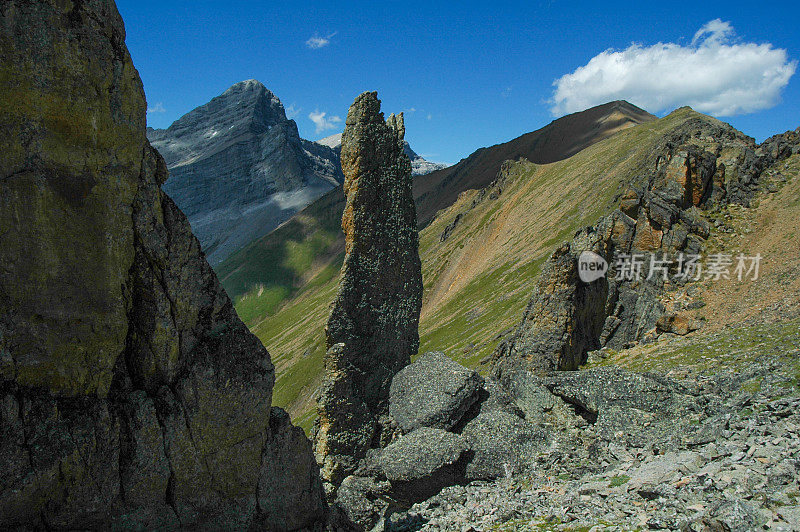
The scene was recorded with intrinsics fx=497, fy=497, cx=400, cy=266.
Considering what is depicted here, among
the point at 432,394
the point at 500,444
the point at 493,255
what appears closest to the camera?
the point at 500,444

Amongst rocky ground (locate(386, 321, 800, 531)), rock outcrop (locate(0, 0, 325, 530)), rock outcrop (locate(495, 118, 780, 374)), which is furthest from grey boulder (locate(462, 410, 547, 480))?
rock outcrop (locate(495, 118, 780, 374))

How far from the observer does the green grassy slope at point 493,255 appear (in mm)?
75350

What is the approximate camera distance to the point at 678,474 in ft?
48.2

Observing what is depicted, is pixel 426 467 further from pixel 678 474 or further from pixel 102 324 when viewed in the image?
pixel 102 324

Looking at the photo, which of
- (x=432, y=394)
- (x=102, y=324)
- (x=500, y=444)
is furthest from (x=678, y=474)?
(x=102, y=324)

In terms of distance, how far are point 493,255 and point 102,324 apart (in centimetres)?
9721

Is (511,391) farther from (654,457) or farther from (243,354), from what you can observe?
(243,354)

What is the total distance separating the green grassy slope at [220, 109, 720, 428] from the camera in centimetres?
7535

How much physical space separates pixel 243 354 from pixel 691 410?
1737cm

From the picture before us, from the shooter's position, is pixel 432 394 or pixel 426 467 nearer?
pixel 426 467

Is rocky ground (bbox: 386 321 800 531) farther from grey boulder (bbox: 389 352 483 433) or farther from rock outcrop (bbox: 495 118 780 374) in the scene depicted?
rock outcrop (bbox: 495 118 780 374)

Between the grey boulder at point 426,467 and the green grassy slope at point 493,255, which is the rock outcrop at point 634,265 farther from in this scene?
the green grassy slope at point 493,255

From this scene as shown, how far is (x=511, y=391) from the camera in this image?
23062mm

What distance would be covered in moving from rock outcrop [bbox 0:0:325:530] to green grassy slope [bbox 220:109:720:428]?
4558cm
